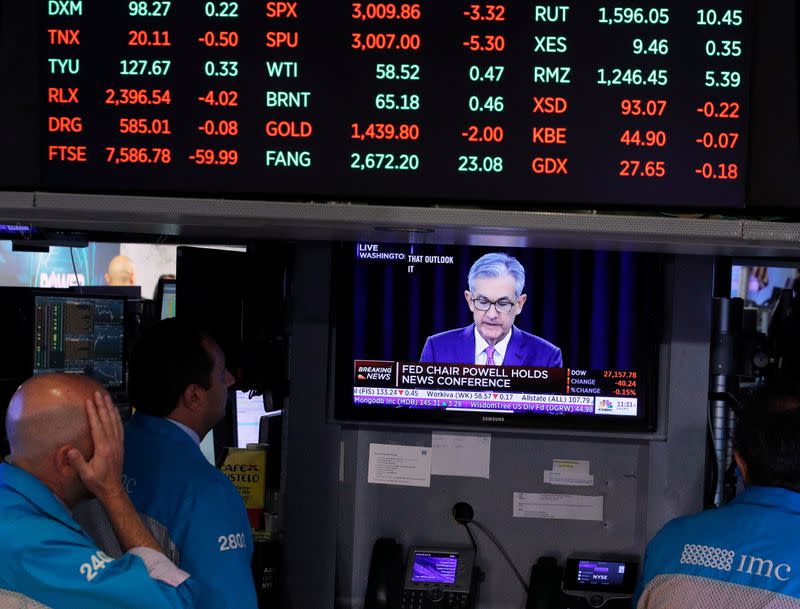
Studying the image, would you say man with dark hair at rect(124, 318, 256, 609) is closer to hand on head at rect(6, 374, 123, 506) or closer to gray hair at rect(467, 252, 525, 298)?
hand on head at rect(6, 374, 123, 506)

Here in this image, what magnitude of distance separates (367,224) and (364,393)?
1.00m

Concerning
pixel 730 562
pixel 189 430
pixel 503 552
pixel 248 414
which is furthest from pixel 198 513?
pixel 248 414

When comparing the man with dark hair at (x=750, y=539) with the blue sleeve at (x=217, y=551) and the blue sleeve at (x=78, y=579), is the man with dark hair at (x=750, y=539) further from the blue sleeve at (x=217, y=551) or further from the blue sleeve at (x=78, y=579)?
the blue sleeve at (x=78, y=579)

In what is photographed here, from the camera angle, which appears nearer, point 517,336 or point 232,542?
point 232,542

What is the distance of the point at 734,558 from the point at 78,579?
52.7 inches

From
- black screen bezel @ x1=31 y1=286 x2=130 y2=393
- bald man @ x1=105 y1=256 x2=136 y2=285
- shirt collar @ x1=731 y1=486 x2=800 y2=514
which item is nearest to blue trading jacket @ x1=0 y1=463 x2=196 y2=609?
shirt collar @ x1=731 y1=486 x2=800 y2=514

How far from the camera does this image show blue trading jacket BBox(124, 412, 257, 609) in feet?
7.44

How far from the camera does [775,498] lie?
2.14 m

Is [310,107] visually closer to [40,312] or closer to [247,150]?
[247,150]

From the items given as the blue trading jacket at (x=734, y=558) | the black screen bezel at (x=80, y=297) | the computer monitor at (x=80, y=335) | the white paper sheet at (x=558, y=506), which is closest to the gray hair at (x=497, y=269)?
the white paper sheet at (x=558, y=506)

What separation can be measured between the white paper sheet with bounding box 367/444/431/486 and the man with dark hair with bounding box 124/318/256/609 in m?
0.78

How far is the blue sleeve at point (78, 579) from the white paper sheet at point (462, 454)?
153 cm

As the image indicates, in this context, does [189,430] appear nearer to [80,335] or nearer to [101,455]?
[101,455]

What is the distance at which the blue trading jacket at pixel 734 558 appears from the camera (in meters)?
2.04
